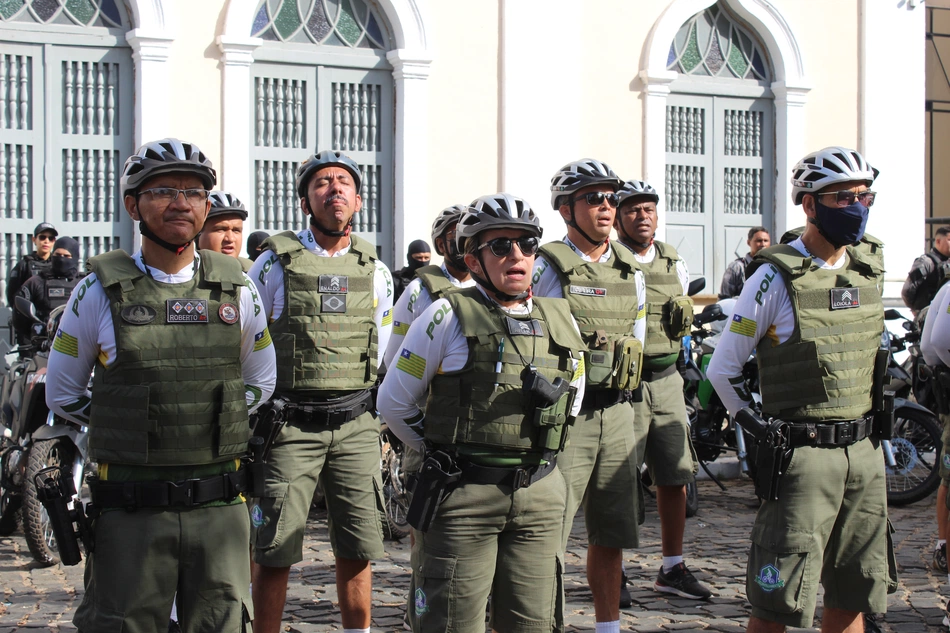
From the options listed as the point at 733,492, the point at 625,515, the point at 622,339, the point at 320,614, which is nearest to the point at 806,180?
the point at 622,339

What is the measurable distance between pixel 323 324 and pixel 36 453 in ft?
9.35

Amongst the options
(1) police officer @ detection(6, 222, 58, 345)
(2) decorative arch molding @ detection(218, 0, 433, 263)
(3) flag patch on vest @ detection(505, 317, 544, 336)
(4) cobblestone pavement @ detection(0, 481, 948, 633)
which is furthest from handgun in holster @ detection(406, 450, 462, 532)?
(2) decorative arch molding @ detection(218, 0, 433, 263)

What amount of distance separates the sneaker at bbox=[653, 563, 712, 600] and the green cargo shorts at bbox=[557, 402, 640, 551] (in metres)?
1.15

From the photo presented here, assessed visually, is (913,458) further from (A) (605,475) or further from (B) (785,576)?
(B) (785,576)

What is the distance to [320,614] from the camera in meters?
6.45

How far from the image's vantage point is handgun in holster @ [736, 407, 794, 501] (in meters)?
4.81

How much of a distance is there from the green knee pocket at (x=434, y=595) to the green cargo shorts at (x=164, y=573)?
1.97ft

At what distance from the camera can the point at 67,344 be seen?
4043mm

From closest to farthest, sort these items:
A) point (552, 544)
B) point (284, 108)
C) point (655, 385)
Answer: point (552, 544)
point (655, 385)
point (284, 108)

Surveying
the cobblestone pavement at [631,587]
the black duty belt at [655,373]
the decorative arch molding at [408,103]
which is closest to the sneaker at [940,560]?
the cobblestone pavement at [631,587]

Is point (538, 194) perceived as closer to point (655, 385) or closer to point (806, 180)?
point (655, 385)

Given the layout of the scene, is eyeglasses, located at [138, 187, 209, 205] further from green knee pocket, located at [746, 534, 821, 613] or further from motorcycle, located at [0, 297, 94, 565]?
motorcycle, located at [0, 297, 94, 565]

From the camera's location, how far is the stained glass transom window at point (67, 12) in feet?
37.5

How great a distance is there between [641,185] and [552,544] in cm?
353
